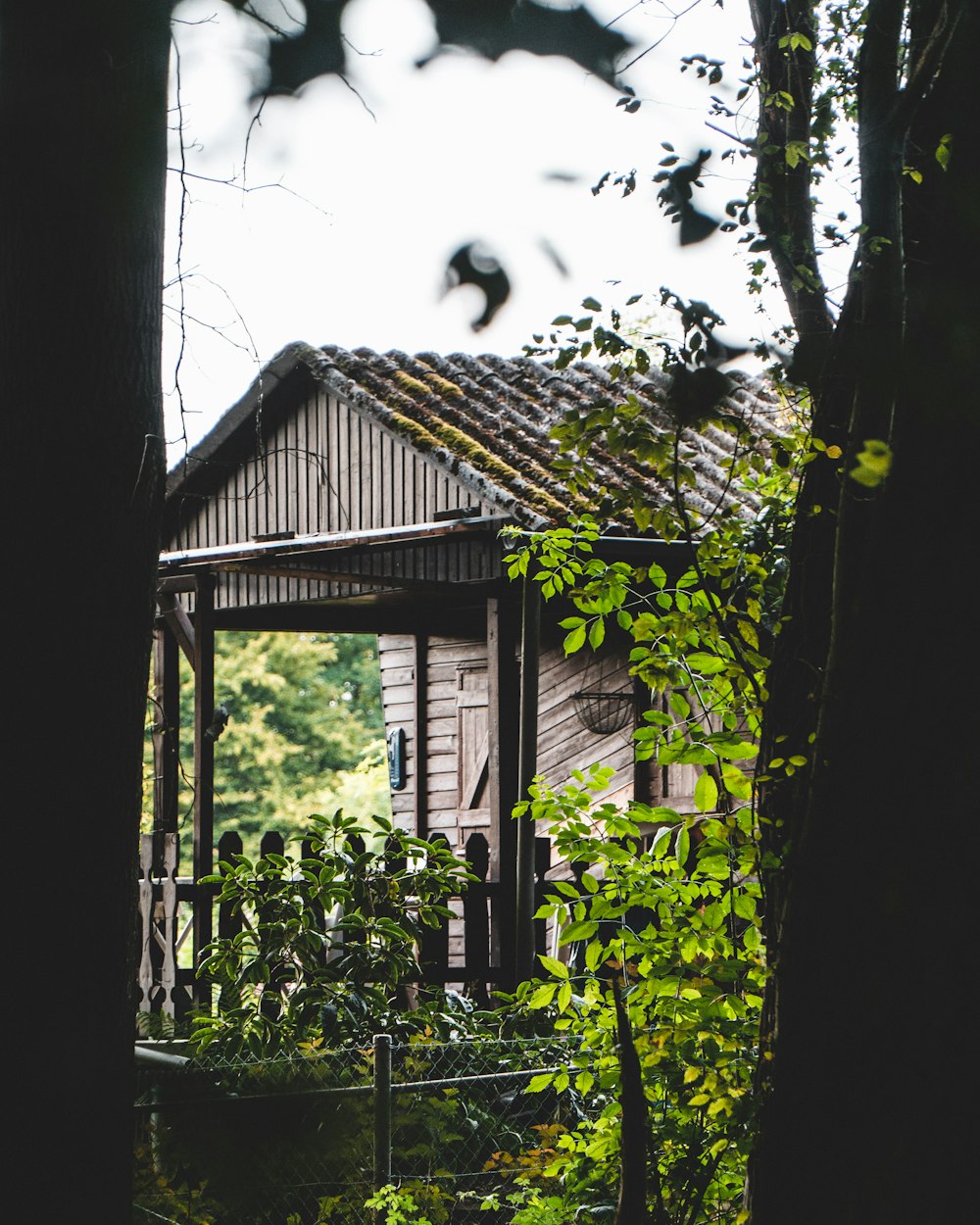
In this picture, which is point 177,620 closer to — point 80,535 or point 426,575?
point 426,575

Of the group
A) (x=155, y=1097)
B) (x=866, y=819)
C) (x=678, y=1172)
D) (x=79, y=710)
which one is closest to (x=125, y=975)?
(x=79, y=710)

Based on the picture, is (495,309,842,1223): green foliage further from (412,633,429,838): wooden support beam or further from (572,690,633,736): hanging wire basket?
(412,633,429,838): wooden support beam

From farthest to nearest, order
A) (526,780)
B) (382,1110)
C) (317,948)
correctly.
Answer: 1. (526,780)
2. (317,948)
3. (382,1110)

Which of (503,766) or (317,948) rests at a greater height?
(503,766)

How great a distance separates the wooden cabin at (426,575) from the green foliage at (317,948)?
1.56 meters

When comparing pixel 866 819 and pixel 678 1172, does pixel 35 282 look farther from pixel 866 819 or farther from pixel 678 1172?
pixel 678 1172

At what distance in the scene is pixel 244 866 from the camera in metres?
6.00

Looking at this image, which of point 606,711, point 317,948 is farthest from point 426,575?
point 317,948

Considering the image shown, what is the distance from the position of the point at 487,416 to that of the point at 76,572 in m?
7.41

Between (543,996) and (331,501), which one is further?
(331,501)

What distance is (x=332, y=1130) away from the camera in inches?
189

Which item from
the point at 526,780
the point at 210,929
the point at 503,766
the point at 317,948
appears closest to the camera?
the point at 317,948

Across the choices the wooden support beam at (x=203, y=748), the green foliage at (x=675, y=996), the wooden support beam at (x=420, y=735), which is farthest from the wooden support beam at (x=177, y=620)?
the green foliage at (x=675, y=996)

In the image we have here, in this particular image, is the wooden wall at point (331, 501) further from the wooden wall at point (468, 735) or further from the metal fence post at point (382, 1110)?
the metal fence post at point (382, 1110)
